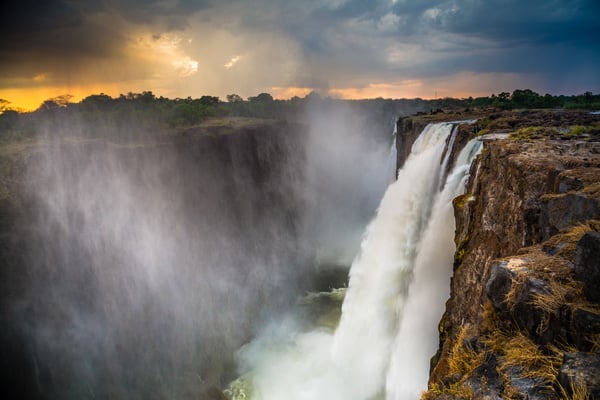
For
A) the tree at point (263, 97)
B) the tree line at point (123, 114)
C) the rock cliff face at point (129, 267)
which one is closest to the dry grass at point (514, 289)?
the rock cliff face at point (129, 267)

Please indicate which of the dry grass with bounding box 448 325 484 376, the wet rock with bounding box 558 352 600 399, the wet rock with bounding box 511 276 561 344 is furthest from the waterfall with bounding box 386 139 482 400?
the wet rock with bounding box 558 352 600 399

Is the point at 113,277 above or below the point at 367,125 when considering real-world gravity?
below

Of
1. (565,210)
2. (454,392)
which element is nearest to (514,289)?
(454,392)

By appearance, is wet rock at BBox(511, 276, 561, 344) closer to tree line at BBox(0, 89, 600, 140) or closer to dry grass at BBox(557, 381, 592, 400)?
dry grass at BBox(557, 381, 592, 400)

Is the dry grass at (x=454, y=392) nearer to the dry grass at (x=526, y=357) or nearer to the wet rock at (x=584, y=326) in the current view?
the dry grass at (x=526, y=357)

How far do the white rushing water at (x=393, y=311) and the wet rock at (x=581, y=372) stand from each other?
5.75m

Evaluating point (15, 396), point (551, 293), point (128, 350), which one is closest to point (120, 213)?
point (128, 350)

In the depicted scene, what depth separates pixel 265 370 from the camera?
63.0ft

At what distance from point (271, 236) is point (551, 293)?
35888mm

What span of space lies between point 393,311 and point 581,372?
9.22 meters

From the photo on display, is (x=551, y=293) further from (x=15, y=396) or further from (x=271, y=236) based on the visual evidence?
(x=271, y=236)

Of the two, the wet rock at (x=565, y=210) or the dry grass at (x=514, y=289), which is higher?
the wet rock at (x=565, y=210)

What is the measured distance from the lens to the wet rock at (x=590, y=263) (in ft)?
9.09

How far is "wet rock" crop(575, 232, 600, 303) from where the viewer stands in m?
2.77
